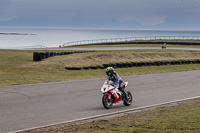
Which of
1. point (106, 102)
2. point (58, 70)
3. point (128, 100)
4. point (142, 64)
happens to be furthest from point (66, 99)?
point (142, 64)

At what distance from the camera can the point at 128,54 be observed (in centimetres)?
3897

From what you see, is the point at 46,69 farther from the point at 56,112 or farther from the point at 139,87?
the point at 56,112

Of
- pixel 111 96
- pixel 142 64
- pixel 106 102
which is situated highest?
pixel 142 64

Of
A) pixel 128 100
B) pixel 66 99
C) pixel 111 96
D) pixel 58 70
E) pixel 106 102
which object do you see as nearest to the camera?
pixel 106 102

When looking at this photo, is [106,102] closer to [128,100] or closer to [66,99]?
[128,100]

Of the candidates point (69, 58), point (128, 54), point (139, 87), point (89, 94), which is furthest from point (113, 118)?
point (128, 54)

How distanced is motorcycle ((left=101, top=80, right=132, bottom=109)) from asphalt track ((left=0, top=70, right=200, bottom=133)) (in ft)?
0.86

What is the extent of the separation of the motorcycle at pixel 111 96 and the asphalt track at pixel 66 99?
262mm

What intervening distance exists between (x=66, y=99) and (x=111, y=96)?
2.52 metres

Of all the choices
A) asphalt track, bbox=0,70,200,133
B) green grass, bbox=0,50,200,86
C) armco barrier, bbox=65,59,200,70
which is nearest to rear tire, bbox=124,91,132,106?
asphalt track, bbox=0,70,200,133

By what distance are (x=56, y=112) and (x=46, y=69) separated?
17.4 metres

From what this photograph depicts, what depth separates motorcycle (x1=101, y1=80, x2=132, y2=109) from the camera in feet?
41.1

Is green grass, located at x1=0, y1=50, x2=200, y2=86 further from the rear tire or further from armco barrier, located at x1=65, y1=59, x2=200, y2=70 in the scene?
the rear tire

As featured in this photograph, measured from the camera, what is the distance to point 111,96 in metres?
13.0
